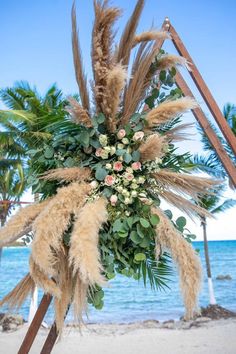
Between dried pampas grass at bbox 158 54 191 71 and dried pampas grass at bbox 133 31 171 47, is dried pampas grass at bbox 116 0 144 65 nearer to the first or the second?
dried pampas grass at bbox 133 31 171 47

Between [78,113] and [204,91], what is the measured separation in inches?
43.3

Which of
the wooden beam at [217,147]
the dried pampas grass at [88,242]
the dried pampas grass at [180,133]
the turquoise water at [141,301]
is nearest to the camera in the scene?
the dried pampas grass at [88,242]

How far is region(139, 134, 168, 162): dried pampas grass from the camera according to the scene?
1769 mm

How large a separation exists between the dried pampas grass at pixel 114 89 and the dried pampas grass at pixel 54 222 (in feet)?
1.06

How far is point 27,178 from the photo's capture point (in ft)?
6.78

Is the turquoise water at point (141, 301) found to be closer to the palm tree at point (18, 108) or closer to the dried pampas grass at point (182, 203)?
the palm tree at point (18, 108)

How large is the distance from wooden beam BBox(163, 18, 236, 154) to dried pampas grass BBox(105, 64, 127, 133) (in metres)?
0.88

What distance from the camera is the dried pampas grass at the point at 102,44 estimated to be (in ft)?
5.88

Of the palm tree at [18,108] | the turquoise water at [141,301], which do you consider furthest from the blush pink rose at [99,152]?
the turquoise water at [141,301]

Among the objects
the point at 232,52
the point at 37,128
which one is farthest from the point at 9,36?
the point at 37,128

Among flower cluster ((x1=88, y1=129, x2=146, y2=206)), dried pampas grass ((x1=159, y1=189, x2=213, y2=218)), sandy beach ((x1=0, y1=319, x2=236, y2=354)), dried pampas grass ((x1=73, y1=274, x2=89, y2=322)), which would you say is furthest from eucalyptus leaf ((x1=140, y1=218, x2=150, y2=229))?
sandy beach ((x1=0, y1=319, x2=236, y2=354))

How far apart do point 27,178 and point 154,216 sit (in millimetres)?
678

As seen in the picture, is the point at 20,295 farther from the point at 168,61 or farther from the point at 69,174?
the point at 168,61

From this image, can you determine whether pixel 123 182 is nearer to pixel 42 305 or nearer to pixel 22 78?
pixel 42 305
